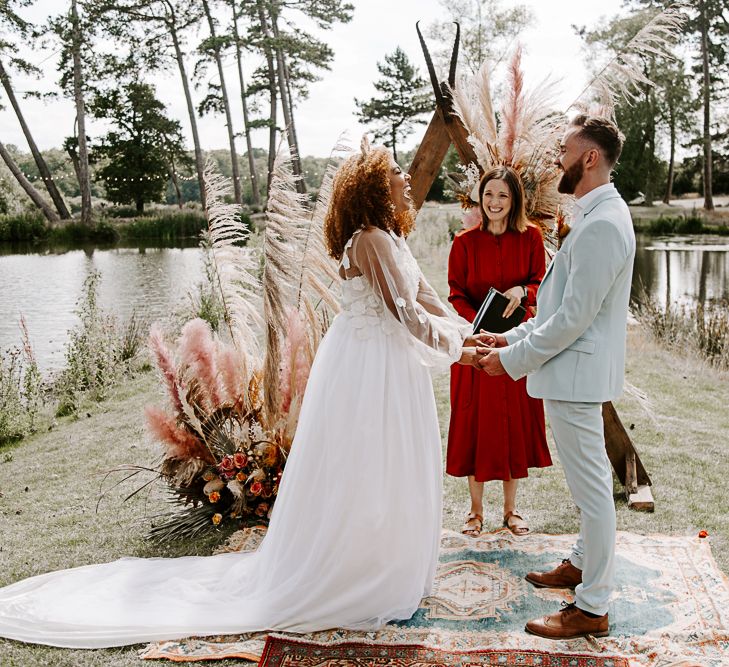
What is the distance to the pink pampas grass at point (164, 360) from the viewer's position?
12.9 ft

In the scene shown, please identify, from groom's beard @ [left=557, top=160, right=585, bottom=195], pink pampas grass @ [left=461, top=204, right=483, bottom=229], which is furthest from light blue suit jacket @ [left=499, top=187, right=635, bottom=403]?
pink pampas grass @ [left=461, top=204, right=483, bottom=229]

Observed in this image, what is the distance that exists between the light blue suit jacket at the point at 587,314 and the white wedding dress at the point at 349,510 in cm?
50

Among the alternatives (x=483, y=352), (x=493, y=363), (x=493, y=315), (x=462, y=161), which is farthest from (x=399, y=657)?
(x=462, y=161)

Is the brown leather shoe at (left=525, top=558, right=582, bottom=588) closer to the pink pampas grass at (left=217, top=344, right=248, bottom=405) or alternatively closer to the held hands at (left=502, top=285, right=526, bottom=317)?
the held hands at (left=502, top=285, right=526, bottom=317)

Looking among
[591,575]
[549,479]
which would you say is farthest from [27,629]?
[549,479]

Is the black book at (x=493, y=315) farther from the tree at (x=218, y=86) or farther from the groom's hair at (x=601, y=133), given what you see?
the tree at (x=218, y=86)

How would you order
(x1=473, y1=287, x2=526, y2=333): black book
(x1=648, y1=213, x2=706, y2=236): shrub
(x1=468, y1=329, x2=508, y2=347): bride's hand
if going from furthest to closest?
(x1=648, y1=213, x2=706, y2=236): shrub → (x1=473, y1=287, x2=526, y2=333): black book → (x1=468, y1=329, x2=508, y2=347): bride's hand

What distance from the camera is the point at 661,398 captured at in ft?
22.0

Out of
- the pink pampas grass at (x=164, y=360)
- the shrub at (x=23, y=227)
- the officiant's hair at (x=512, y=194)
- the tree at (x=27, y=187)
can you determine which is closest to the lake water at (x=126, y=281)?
the shrub at (x=23, y=227)

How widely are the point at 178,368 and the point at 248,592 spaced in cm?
145

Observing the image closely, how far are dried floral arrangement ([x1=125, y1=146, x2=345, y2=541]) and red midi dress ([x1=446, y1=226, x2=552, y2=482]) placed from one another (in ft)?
2.78

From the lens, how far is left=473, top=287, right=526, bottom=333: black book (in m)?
3.66

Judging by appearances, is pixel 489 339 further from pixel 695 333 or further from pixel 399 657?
pixel 695 333

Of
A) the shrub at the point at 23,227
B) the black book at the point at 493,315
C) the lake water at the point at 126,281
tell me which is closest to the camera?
the black book at the point at 493,315
